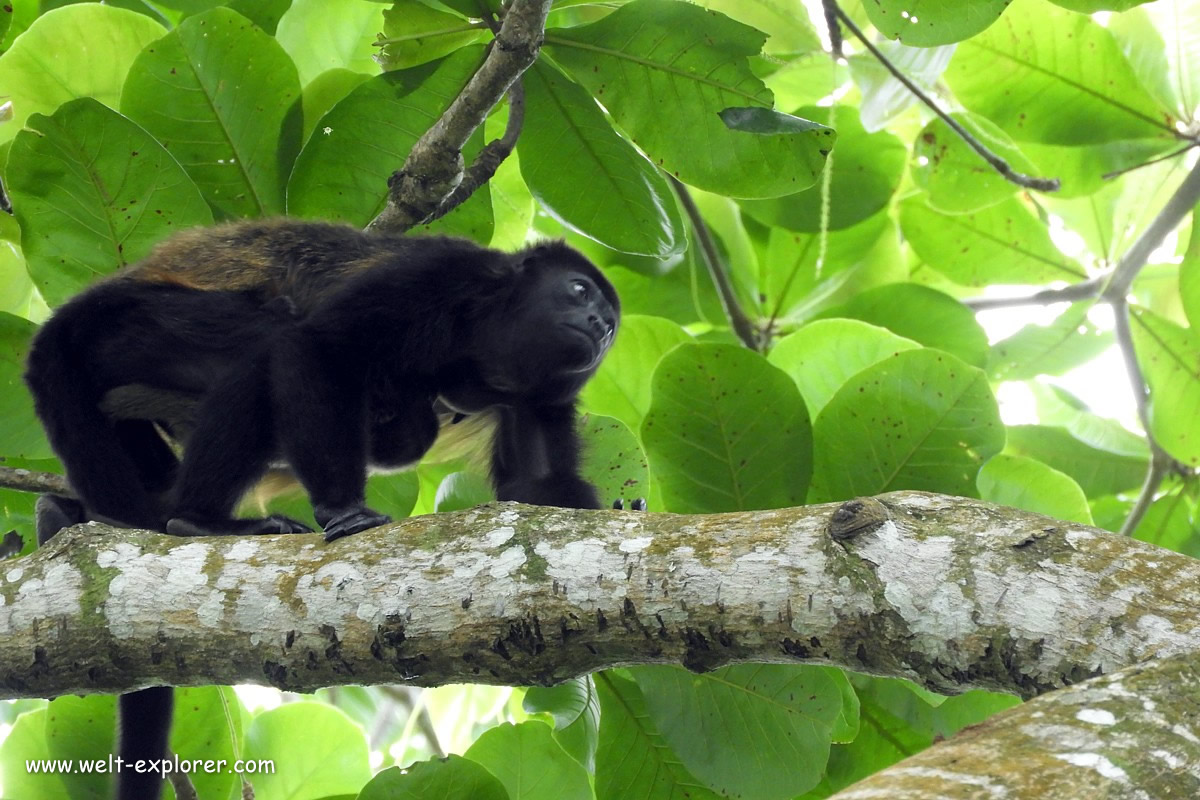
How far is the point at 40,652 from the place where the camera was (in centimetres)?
205

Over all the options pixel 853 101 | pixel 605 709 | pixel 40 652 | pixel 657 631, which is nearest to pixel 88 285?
pixel 40 652

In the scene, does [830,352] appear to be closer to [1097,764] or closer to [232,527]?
[232,527]

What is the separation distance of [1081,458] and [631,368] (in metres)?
1.62

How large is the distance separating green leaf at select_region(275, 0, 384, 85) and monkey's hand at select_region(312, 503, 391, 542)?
1551mm

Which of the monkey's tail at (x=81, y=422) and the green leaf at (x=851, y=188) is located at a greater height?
the green leaf at (x=851, y=188)

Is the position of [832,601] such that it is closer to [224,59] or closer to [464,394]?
[464,394]

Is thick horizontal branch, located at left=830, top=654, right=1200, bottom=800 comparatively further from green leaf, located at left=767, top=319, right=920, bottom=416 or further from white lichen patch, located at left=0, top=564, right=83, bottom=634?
green leaf, located at left=767, top=319, right=920, bottom=416

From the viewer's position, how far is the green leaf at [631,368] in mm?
3461

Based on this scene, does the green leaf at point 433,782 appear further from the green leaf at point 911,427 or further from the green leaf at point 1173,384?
the green leaf at point 1173,384

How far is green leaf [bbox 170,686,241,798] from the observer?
3.24 meters

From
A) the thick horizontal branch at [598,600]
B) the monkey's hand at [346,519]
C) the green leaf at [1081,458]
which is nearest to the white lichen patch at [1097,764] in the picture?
the thick horizontal branch at [598,600]

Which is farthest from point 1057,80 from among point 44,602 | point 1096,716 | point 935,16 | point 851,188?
point 44,602

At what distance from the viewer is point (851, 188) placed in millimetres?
3688

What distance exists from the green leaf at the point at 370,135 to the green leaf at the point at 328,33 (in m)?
0.49
